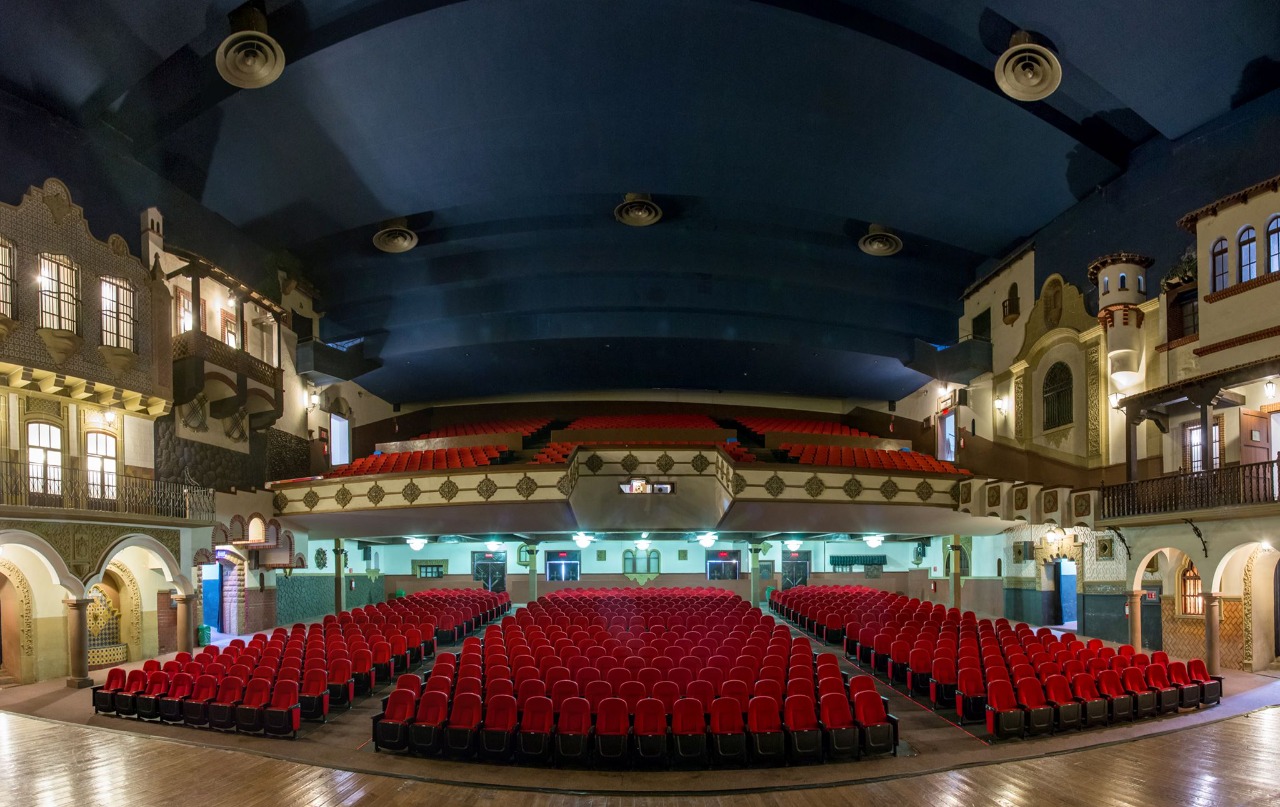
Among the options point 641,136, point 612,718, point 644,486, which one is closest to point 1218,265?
point 641,136

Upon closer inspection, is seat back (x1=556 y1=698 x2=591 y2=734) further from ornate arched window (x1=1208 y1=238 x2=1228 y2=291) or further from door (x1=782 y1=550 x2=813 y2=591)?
door (x1=782 y1=550 x2=813 y2=591)

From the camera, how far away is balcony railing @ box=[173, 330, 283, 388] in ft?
52.0

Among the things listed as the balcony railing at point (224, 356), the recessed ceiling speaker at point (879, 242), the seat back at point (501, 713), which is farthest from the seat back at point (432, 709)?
the recessed ceiling speaker at point (879, 242)

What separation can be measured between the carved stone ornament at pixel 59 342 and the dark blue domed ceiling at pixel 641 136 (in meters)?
4.19

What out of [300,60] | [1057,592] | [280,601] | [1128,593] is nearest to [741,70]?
[300,60]

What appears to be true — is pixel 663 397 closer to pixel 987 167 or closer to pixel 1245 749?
pixel 987 167

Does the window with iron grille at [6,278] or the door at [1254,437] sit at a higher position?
the window with iron grille at [6,278]

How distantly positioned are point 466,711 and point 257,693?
3.04 meters

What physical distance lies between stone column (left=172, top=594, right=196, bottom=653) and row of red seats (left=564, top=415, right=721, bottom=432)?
12.7 m

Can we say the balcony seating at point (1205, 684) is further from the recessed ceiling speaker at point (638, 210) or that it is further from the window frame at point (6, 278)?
the window frame at point (6, 278)

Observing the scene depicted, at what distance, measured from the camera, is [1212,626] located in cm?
1255

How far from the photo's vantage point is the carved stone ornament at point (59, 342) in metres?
12.8

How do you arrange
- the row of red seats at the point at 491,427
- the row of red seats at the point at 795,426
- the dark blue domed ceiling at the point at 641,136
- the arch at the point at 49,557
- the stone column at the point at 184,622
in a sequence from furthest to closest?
the row of red seats at the point at 491,427
the row of red seats at the point at 795,426
the stone column at the point at 184,622
the dark blue domed ceiling at the point at 641,136
the arch at the point at 49,557

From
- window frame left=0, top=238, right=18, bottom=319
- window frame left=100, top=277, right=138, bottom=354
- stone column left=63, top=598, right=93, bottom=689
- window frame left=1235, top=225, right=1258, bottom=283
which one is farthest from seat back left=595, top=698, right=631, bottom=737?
window frame left=1235, top=225, right=1258, bottom=283
